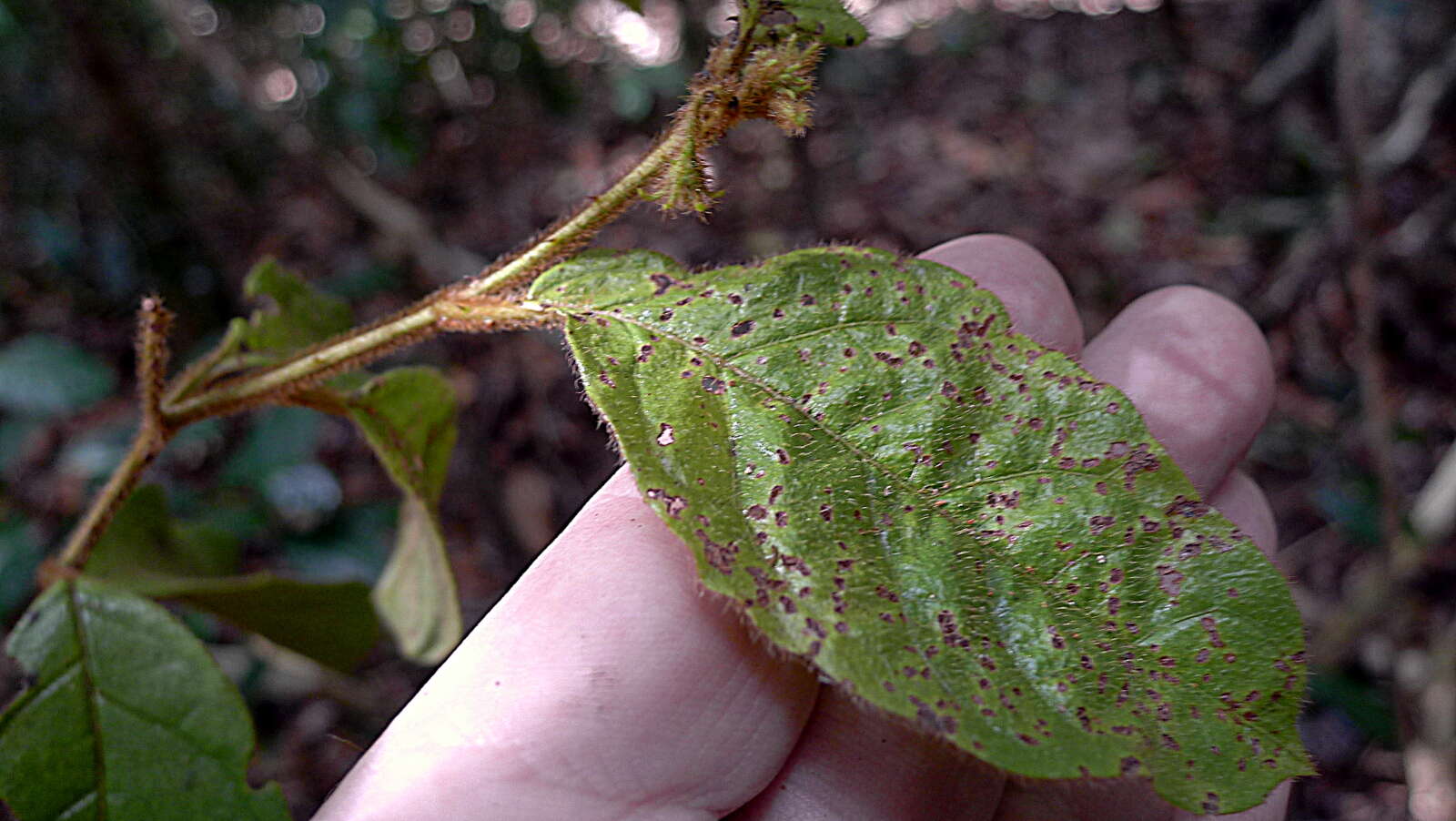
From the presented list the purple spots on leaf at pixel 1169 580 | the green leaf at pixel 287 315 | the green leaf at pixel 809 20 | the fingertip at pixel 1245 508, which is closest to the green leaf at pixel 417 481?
the green leaf at pixel 287 315

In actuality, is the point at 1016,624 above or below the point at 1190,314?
above

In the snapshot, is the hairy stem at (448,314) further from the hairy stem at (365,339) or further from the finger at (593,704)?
the finger at (593,704)

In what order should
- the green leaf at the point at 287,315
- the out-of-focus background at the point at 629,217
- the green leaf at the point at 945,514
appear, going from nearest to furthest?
the green leaf at the point at 945,514 < the green leaf at the point at 287,315 < the out-of-focus background at the point at 629,217

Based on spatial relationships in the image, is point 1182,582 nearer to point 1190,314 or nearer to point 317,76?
point 1190,314

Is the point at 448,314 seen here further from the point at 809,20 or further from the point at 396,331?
the point at 809,20

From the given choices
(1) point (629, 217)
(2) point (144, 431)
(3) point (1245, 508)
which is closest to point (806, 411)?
(2) point (144, 431)

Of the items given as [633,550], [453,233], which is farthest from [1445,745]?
[453,233]

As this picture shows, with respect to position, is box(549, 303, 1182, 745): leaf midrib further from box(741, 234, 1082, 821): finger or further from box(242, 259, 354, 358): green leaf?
box(242, 259, 354, 358): green leaf
